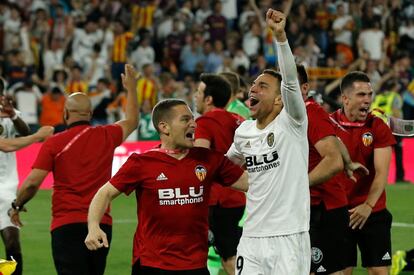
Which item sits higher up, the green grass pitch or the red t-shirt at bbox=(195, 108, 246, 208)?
the red t-shirt at bbox=(195, 108, 246, 208)

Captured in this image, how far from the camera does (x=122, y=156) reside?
20.8m

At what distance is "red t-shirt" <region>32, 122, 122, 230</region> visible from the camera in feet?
30.0

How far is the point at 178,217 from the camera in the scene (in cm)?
770

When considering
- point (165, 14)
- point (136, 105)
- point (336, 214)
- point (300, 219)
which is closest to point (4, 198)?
point (136, 105)

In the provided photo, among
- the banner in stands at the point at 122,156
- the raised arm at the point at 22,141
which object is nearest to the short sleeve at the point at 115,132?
the raised arm at the point at 22,141

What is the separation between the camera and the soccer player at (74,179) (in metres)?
9.13

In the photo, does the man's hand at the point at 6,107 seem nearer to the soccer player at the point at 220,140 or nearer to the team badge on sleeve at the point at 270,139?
the soccer player at the point at 220,140

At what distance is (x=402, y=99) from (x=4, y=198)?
15.4 m

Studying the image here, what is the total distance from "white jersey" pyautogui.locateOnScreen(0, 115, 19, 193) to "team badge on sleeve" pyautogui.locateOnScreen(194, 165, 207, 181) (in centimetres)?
414

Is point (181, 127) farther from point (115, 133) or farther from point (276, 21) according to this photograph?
point (115, 133)

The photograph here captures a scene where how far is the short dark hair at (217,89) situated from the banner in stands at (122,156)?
9.42 meters

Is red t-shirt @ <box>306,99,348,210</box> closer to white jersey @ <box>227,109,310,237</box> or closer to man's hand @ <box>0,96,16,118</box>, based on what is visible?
white jersey @ <box>227,109,310,237</box>

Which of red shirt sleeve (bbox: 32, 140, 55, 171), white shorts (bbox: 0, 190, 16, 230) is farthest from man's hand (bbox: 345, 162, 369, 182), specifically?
white shorts (bbox: 0, 190, 16, 230)

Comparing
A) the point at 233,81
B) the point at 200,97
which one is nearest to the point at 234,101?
the point at 233,81
